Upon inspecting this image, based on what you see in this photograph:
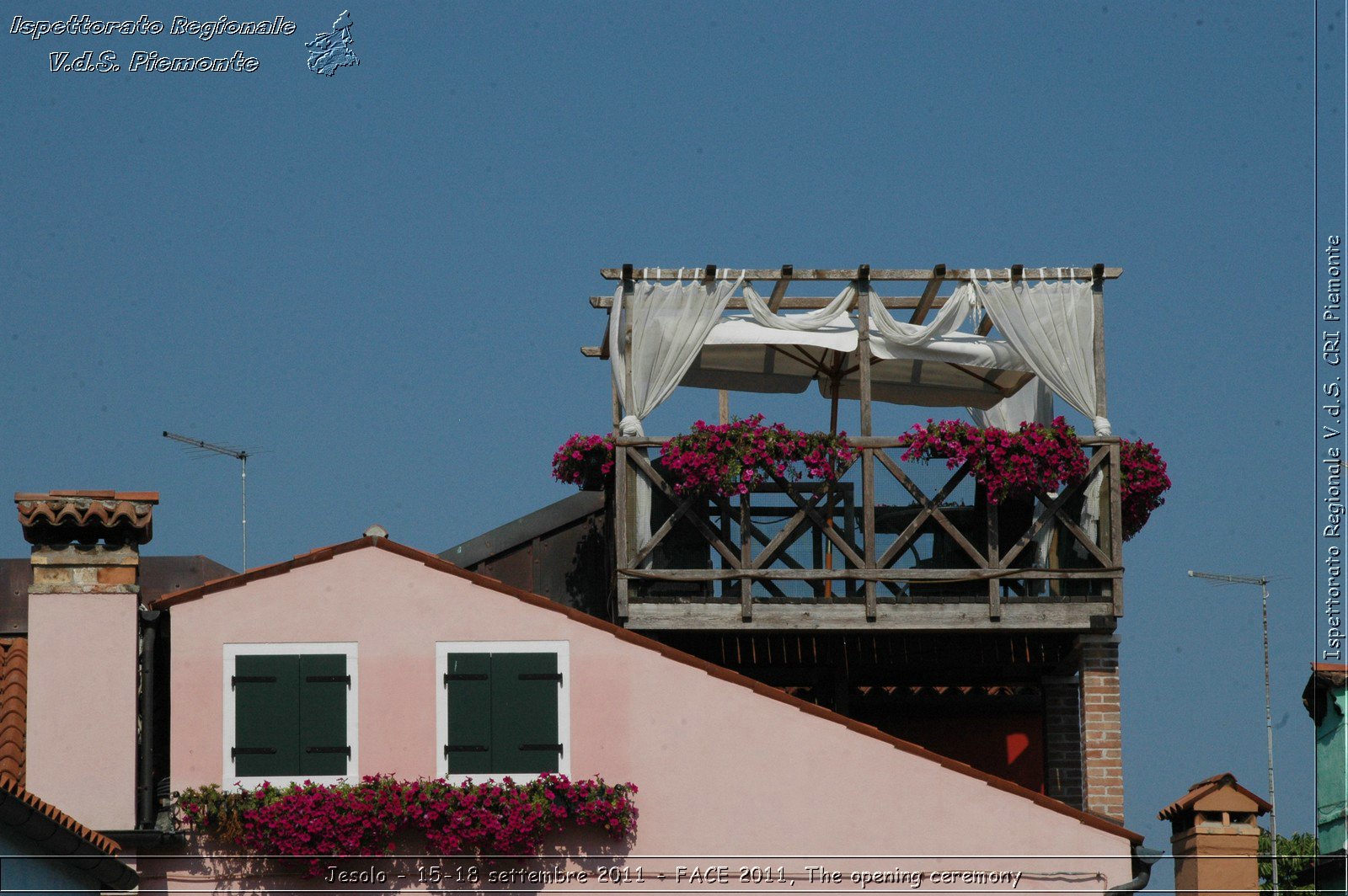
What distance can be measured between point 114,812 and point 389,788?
196 cm

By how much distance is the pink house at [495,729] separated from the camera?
1420 cm

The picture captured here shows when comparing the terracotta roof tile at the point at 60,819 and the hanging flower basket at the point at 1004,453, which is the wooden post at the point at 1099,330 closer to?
the hanging flower basket at the point at 1004,453

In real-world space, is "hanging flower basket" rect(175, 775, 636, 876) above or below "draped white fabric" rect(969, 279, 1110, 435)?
below

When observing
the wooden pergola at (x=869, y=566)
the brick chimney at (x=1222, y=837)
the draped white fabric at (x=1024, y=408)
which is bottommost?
the brick chimney at (x=1222, y=837)

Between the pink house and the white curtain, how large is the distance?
94.6 inches

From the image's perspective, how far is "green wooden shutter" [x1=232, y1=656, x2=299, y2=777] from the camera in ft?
46.8

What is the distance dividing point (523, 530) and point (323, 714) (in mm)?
4426

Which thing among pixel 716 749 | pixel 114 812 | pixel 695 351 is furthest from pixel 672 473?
pixel 114 812

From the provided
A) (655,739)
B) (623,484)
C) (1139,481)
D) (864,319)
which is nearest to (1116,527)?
(1139,481)

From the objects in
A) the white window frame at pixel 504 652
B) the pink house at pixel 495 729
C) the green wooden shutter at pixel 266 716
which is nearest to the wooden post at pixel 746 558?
the pink house at pixel 495 729

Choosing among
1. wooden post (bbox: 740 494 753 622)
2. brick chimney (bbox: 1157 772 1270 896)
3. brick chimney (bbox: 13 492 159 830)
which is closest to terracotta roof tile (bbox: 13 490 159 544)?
brick chimney (bbox: 13 492 159 830)

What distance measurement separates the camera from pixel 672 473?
15.8 metres

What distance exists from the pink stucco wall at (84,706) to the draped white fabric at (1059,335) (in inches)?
288

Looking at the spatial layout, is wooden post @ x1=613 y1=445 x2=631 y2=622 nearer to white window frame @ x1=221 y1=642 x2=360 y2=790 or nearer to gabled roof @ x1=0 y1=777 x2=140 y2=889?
white window frame @ x1=221 y1=642 x2=360 y2=790
